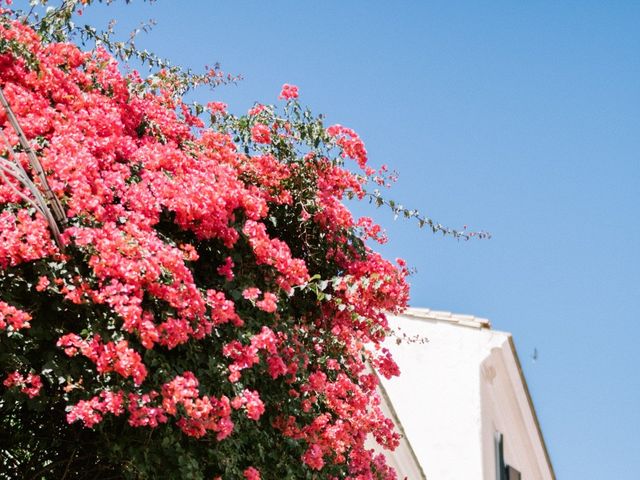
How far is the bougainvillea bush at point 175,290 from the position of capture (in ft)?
15.9

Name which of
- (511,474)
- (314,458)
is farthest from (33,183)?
(511,474)

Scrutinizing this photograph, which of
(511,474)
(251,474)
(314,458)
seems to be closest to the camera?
(251,474)

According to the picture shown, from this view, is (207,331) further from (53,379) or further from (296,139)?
(296,139)

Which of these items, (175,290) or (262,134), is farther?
(262,134)

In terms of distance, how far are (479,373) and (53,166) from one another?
9.12 metres

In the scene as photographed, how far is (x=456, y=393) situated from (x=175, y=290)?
8958 millimetres

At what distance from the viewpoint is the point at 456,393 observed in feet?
43.5

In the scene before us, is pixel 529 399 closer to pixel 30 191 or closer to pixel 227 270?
pixel 227 270

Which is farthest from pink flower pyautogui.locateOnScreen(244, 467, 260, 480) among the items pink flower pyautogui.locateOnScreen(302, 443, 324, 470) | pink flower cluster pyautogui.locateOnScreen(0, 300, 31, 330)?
pink flower cluster pyautogui.locateOnScreen(0, 300, 31, 330)

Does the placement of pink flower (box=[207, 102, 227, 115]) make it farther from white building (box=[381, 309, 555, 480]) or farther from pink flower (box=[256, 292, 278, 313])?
white building (box=[381, 309, 555, 480])

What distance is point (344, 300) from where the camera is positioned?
6734 millimetres

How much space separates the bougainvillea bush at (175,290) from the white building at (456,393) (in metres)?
6.03

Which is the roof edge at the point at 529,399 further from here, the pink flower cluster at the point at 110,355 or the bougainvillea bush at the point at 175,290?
the pink flower cluster at the point at 110,355

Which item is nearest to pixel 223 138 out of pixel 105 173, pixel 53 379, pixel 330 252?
pixel 330 252
